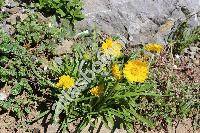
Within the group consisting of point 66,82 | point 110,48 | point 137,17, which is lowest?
point 66,82

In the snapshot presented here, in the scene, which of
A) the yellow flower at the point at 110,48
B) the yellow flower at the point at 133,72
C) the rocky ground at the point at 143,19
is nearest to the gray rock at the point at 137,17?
the rocky ground at the point at 143,19

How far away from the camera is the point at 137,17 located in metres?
5.06

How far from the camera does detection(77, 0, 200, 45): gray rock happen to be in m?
4.96

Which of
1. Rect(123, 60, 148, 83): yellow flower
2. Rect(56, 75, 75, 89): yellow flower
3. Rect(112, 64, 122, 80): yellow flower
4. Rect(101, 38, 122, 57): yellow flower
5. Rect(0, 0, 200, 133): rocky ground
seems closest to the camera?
Rect(123, 60, 148, 83): yellow flower

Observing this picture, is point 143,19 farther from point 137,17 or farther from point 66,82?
point 66,82

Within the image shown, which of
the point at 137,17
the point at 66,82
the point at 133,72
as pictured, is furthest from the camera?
the point at 137,17

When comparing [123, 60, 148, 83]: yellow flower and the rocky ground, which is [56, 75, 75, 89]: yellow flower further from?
the rocky ground

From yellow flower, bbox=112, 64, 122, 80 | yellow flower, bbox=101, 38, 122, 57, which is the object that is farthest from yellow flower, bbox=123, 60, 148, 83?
yellow flower, bbox=101, 38, 122, 57

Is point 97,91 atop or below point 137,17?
below

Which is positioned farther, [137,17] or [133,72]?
[137,17]

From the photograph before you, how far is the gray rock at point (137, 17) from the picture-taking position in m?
4.96

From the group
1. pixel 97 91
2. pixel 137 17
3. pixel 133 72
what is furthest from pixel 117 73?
pixel 137 17

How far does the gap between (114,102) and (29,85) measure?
36.3 inches

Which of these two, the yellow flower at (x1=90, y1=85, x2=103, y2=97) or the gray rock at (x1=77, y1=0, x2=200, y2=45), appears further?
the gray rock at (x1=77, y1=0, x2=200, y2=45)
